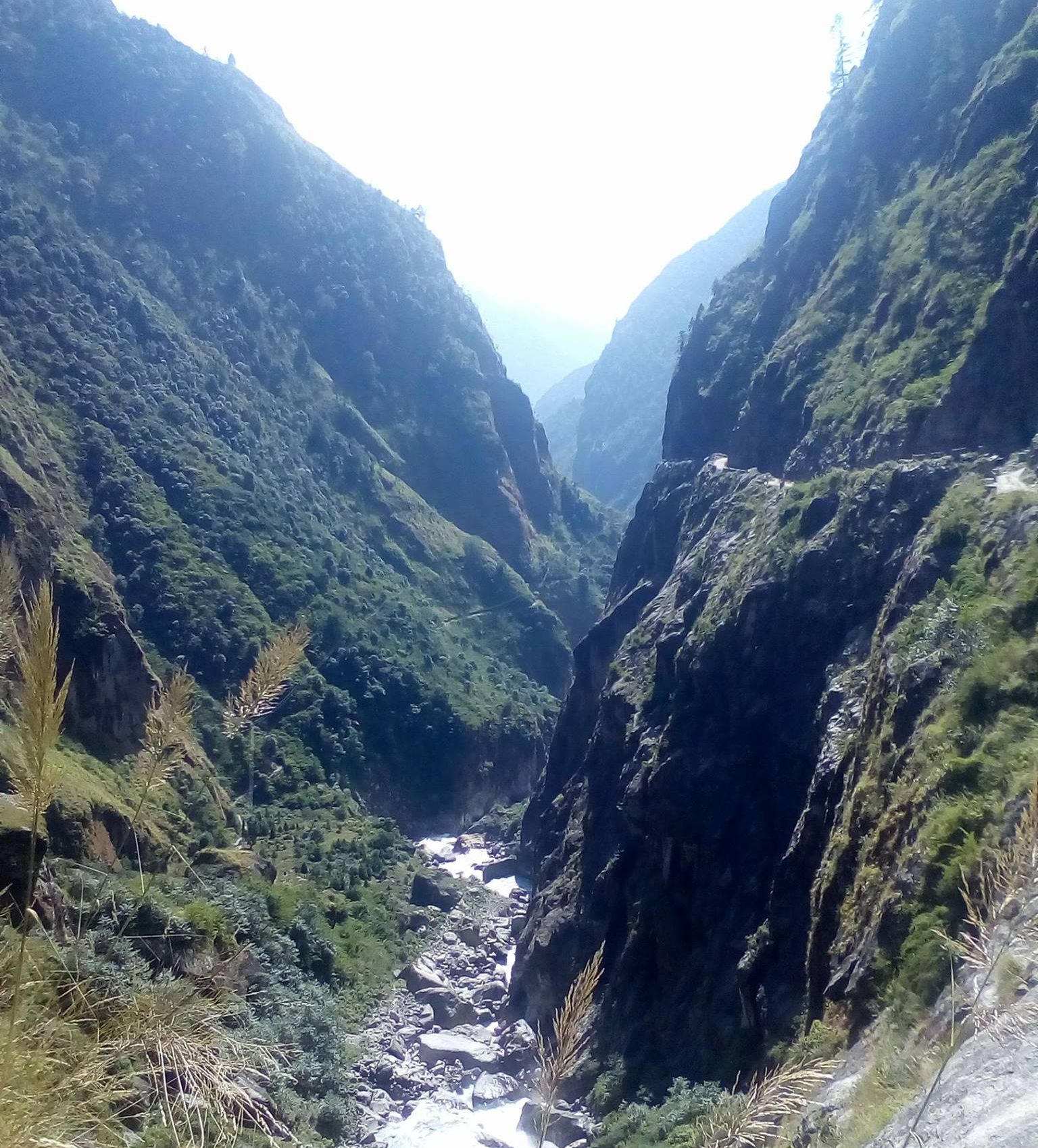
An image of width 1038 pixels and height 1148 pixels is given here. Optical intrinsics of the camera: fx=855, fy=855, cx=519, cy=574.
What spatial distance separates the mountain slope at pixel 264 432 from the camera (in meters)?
50.2

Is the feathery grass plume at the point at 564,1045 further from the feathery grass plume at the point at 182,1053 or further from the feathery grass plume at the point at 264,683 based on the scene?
the feathery grass plume at the point at 264,683

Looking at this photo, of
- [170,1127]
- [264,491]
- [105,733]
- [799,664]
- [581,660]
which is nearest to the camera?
[170,1127]

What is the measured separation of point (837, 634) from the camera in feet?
77.3

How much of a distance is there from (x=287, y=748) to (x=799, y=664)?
111 feet

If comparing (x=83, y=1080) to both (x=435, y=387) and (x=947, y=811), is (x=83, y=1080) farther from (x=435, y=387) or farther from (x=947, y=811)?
(x=435, y=387)

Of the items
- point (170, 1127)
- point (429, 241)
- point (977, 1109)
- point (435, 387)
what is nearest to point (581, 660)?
point (977, 1109)

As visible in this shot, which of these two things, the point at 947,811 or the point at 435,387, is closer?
the point at 947,811

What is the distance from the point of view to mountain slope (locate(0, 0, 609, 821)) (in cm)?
5022

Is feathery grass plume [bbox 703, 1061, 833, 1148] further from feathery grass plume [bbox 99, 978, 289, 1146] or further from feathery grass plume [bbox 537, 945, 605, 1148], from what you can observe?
feathery grass plume [bbox 99, 978, 289, 1146]

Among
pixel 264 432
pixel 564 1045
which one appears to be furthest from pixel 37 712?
pixel 264 432

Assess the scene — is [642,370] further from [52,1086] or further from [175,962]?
[52,1086]

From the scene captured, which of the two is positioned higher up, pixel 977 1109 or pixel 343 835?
pixel 977 1109

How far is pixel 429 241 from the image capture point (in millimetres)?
104000

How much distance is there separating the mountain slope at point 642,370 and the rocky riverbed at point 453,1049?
99051 millimetres
